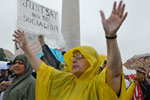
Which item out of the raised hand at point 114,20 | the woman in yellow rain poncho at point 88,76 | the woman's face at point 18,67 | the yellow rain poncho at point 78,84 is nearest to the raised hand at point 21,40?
the woman in yellow rain poncho at point 88,76

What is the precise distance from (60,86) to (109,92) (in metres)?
0.91

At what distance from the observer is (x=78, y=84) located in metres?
2.80

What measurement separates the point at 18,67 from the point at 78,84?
153cm

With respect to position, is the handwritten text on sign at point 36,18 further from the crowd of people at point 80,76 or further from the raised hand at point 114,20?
the raised hand at point 114,20

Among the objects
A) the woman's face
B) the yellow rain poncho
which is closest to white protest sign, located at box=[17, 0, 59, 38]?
the woman's face

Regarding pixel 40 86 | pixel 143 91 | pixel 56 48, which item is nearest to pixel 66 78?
pixel 40 86

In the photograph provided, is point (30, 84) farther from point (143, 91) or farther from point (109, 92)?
point (143, 91)

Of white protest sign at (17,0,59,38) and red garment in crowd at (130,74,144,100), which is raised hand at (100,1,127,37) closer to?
red garment in crowd at (130,74,144,100)

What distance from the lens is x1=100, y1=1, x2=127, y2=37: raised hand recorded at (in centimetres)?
216

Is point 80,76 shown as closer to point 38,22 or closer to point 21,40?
point 21,40

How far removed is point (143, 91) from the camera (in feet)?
14.4

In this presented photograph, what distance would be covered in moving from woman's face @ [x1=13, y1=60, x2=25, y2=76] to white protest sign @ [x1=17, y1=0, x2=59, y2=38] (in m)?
1.63

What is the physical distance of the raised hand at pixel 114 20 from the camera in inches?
85.0

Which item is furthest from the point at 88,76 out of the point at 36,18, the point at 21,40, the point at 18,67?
the point at 36,18
